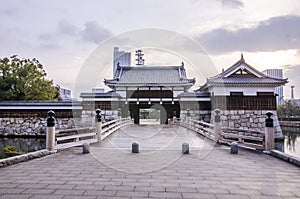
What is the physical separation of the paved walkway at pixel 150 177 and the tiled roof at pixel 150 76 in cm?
1889

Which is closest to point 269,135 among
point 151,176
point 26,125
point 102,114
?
point 151,176

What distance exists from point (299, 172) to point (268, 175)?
2.57 feet

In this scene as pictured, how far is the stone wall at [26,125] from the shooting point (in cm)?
2041

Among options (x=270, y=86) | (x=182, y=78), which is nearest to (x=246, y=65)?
(x=270, y=86)

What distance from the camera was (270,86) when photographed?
21250 millimetres

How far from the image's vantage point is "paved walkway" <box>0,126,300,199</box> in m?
3.77

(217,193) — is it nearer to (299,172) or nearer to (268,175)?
(268,175)

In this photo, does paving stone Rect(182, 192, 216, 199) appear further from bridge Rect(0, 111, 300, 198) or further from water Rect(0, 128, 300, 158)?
water Rect(0, 128, 300, 158)

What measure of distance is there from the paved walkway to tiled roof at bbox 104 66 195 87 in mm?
18893

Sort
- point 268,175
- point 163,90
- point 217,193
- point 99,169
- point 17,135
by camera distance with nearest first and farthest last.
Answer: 1. point 217,193
2. point 268,175
3. point 99,169
4. point 17,135
5. point 163,90

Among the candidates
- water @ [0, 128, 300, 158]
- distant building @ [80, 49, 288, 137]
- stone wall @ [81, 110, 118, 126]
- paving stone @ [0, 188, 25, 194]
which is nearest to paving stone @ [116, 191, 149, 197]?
paving stone @ [0, 188, 25, 194]

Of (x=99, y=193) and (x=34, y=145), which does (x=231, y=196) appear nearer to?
(x=99, y=193)

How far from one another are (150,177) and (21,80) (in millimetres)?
21293

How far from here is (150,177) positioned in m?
4.66
